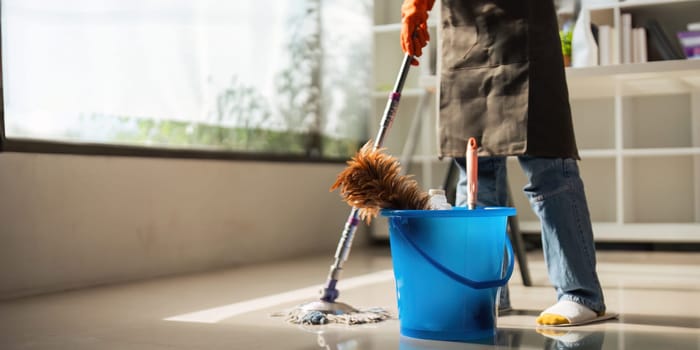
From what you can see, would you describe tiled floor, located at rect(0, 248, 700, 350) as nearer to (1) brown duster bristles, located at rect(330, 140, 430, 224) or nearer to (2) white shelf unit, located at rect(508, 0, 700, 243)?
(1) brown duster bristles, located at rect(330, 140, 430, 224)

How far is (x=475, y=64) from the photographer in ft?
6.79

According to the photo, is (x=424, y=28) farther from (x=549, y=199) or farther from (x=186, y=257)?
(x=186, y=257)

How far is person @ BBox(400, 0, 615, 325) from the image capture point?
6.55 feet

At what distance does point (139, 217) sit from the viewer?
322 centimetres

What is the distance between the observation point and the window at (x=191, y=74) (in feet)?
9.29

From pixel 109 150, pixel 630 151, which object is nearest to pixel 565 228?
pixel 109 150

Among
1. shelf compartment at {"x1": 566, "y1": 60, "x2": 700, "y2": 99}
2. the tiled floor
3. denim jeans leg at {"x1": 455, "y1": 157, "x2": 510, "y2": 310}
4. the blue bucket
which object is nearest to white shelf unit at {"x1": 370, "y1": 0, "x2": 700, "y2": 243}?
shelf compartment at {"x1": 566, "y1": 60, "x2": 700, "y2": 99}

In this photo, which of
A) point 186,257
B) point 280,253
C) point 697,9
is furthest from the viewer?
point 280,253

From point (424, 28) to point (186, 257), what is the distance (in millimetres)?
1777

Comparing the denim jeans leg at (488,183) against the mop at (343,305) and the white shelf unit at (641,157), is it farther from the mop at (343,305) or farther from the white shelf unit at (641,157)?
the white shelf unit at (641,157)

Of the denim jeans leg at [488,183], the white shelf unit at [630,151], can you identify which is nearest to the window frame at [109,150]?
the white shelf unit at [630,151]

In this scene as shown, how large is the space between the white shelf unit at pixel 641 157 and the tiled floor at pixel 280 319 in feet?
2.06

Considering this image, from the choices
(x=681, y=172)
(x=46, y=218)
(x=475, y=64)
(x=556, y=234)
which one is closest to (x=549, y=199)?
(x=556, y=234)

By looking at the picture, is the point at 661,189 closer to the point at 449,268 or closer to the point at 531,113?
the point at 531,113
